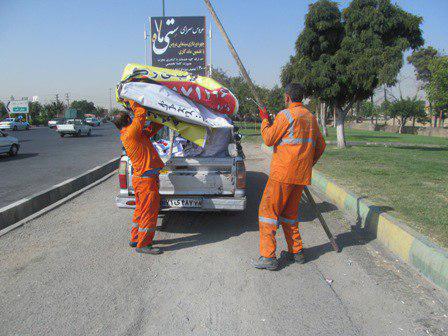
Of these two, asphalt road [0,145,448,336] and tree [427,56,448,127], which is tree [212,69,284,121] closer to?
tree [427,56,448,127]

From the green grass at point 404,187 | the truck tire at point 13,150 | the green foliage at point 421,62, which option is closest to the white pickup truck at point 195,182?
the green grass at point 404,187

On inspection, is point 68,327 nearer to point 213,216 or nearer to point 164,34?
point 213,216

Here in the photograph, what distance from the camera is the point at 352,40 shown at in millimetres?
14625

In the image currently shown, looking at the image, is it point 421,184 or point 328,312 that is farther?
point 421,184

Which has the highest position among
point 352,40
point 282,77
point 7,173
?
point 352,40

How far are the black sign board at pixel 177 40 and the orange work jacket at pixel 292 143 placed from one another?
1251 centimetres

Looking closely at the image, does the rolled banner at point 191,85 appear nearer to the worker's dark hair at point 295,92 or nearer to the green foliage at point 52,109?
the worker's dark hair at point 295,92

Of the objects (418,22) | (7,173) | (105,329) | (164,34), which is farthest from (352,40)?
(105,329)

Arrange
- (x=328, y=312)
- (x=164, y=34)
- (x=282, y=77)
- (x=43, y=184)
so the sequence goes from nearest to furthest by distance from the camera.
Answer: (x=328, y=312) → (x=43, y=184) → (x=164, y=34) → (x=282, y=77)

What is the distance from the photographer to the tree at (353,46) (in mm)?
14117

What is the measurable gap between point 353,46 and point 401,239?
11.9 metres

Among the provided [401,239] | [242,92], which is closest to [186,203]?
[401,239]

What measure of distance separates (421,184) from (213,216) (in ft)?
15.9

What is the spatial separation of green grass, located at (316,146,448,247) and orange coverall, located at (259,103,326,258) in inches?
74.1
